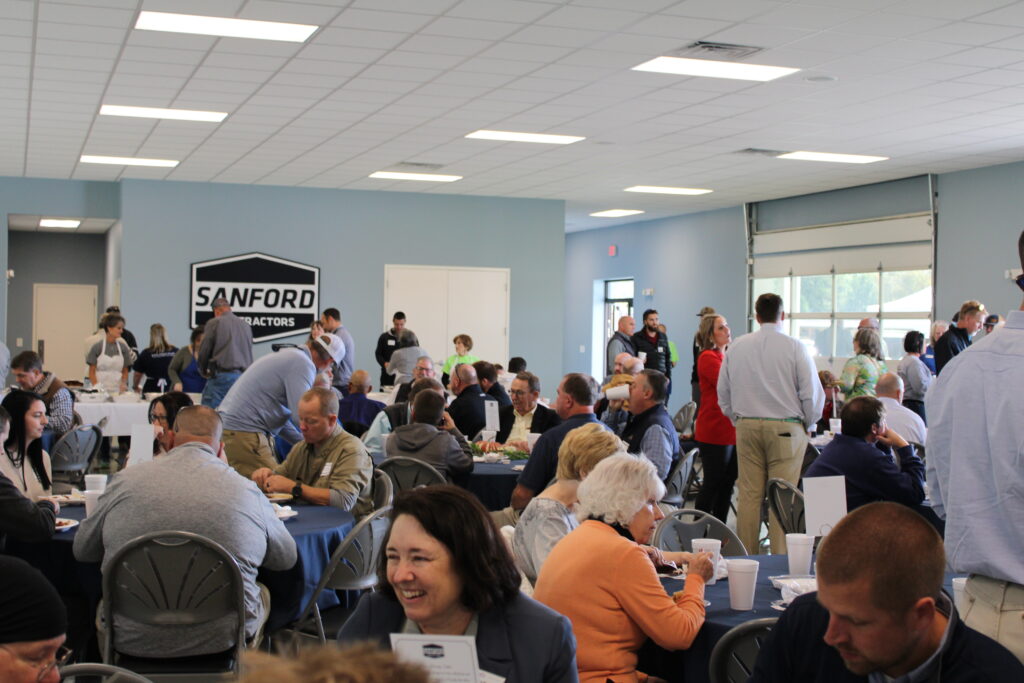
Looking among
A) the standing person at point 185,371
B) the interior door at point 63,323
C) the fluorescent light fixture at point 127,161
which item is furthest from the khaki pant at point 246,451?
the interior door at point 63,323

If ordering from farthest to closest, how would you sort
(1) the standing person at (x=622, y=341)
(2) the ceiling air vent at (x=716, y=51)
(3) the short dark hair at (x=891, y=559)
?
(1) the standing person at (x=622, y=341)
(2) the ceiling air vent at (x=716, y=51)
(3) the short dark hair at (x=891, y=559)

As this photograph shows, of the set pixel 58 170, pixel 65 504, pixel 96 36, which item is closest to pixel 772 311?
pixel 65 504

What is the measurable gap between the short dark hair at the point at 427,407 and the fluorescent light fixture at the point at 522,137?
4.63 meters

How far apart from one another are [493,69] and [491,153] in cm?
384

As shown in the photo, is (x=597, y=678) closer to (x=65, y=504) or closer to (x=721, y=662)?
(x=721, y=662)

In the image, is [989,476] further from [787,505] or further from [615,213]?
[615,213]

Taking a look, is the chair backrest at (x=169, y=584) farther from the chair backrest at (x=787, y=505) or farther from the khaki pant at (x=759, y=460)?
the khaki pant at (x=759, y=460)

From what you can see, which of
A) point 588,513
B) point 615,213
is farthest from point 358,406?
point 615,213

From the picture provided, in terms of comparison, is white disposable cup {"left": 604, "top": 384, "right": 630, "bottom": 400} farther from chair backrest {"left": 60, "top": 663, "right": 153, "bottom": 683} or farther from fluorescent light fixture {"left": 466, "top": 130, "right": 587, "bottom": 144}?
chair backrest {"left": 60, "top": 663, "right": 153, "bottom": 683}

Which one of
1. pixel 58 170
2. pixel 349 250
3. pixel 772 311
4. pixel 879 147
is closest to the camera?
pixel 772 311

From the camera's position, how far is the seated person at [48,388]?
24.8 ft

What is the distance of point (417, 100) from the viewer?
8773 mm

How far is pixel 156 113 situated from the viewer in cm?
955

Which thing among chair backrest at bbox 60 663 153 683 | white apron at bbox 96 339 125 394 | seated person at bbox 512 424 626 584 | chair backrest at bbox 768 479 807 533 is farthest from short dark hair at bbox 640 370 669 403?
white apron at bbox 96 339 125 394
